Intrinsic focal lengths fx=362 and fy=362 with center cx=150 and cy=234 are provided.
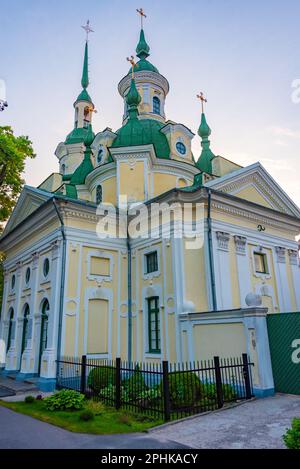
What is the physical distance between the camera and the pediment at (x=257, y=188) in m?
15.5

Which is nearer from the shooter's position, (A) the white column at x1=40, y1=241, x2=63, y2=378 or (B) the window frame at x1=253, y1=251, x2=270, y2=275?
(A) the white column at x1=40, y1=241, x2=63, y2=378

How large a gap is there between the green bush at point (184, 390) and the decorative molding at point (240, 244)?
710 centimetres

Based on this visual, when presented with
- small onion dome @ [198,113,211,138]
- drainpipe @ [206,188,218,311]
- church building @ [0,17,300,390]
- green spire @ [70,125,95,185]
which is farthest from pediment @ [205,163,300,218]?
green spire @ [70,125,95,185]

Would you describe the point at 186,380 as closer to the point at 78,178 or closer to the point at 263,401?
the point at 263,401

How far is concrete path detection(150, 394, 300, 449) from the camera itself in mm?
5859

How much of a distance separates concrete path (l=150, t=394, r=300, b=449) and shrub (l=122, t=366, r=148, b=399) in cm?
195

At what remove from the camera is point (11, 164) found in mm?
15648

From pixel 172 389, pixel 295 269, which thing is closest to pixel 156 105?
pixel 295 269

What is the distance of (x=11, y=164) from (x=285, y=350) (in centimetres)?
1286

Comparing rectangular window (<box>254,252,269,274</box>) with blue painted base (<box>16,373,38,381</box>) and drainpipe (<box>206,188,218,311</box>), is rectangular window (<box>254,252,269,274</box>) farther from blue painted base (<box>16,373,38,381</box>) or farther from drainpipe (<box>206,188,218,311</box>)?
blue painted base (<box>16,373,38,381</box>)


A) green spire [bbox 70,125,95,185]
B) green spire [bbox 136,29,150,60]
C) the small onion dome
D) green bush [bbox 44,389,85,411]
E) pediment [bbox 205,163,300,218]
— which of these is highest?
green spire [bbox 136,29,150,60]

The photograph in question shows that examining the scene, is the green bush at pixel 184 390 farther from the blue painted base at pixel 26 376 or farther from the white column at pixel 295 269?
the white column at pixel 295 269

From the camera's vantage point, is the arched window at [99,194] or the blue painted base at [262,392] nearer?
the blue painted base at [262,392]

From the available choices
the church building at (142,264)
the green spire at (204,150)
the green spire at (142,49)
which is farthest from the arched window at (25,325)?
the green spire at (142,49)
